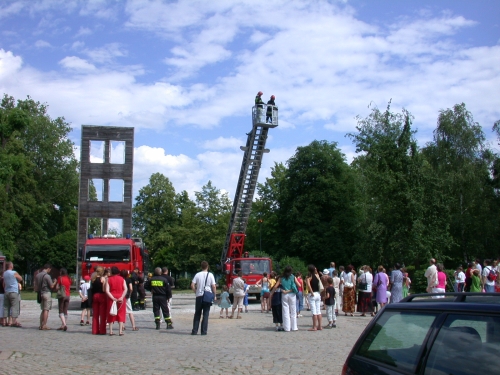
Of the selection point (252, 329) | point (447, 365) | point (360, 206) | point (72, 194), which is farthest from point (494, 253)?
point (447, 365)

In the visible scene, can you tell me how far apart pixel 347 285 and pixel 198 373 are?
11964mm

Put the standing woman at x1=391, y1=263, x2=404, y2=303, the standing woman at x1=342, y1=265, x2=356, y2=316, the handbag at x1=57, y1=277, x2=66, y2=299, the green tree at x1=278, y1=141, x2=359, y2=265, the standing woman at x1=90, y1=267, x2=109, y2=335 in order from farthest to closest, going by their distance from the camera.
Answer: the green tree at x1=278, y1=141, x2=359, y2=265
the standing woman at x1=342, y1=265, x2=356, y2=316
the standing woman at x1=391, y1=263, x2=404, y2=303
the handbag at x1=57, y1=277, x2=66, y2=299
the standing woman at x1=90, y1=267, x2=109, y2=335

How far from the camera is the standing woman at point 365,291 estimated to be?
19.6 metres

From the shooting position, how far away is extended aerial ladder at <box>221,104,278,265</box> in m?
29.1

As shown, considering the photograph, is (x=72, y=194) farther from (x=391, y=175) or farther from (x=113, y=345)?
(x=113, y=345)

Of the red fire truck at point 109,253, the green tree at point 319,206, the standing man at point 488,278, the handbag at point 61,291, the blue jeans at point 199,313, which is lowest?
the blue jeans at point 199,313

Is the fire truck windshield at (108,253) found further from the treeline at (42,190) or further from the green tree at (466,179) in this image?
the treeline at (42,190)

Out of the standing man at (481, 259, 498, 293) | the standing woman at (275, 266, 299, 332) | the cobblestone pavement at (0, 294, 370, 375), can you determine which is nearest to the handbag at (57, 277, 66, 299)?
the cobblestone pavement at (0, 294, 370, 375)

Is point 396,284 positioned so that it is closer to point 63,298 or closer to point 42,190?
point 63,298

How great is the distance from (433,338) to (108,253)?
23460mm

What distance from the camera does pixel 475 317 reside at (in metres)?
3.49

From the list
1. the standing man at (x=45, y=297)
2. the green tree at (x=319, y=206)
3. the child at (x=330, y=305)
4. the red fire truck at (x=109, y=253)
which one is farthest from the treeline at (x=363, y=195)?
the standing man at (x=45, y=297)

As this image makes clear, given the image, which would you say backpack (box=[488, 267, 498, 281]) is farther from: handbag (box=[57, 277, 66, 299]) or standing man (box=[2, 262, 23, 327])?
standing man (box=[2, 262, 23, 327])

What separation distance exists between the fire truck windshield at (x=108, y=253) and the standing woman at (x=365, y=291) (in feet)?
36.0
